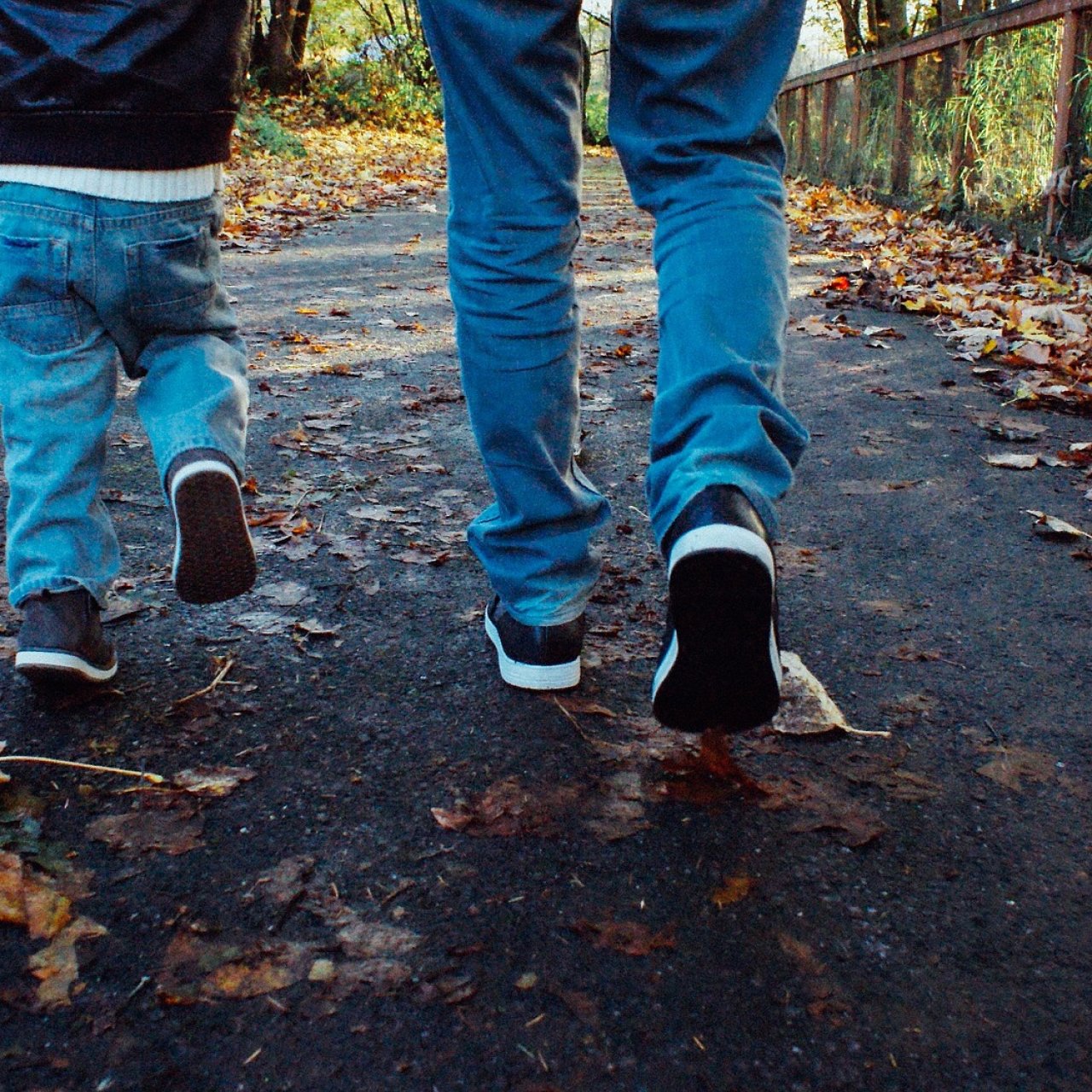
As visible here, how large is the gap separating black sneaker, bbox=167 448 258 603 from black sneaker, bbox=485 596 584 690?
477 millimetres

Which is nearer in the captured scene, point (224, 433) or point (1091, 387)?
point (224, 433)

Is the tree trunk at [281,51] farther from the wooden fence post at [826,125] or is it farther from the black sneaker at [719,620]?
the black sneaker at [719,620]

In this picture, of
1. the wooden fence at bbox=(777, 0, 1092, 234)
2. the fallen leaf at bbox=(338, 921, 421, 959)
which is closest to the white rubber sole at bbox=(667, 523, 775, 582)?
the fallen leaf at bbox=(338, 921, 421, 959)

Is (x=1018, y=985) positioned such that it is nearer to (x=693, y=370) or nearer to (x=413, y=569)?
Result: (x=693, y=370)

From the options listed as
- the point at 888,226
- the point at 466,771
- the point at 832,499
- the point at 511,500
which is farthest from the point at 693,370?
the point at 888,226

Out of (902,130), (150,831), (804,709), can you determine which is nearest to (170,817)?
(150,831)

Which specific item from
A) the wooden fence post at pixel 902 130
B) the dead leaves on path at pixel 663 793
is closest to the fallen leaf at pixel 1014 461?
the dead leaves on path at pixel 663 793

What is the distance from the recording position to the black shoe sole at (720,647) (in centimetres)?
133

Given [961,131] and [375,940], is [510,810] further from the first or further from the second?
[961,131]

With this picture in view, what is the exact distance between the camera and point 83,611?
1.93 metres

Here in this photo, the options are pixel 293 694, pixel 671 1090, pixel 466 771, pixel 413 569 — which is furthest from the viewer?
pixel 413 569

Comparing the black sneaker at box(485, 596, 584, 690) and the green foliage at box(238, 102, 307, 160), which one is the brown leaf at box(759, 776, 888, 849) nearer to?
the black sneaker at box(485, 596, 584, 690)

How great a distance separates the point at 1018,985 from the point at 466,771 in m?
0.83

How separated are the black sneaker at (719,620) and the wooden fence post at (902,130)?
10.2 metres
